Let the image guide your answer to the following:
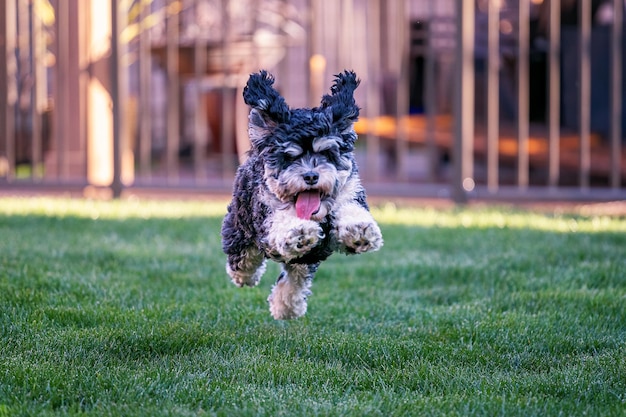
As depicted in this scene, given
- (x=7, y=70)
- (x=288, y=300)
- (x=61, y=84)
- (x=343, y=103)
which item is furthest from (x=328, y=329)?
(x=7, y=70)

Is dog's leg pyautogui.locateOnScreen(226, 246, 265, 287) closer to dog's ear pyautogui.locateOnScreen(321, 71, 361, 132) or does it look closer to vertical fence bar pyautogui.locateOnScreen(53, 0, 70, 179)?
dog's ear pyautogui.locateOnScreen(321, 71, 361, 132)

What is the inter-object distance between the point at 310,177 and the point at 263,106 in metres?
0.35

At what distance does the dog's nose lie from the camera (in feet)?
11.5

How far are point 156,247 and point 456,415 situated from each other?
11.7ft

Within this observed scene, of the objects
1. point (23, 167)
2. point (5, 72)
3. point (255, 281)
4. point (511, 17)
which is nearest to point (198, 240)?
point (255, 281)

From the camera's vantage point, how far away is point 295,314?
411cm

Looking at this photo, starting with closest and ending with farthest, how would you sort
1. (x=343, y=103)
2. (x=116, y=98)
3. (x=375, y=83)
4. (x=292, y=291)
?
(x=343, y=103) → (x=292, y=291) → (x=116, y=98) → (x=375, y=83)

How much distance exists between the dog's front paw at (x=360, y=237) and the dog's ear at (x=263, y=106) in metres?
0.49

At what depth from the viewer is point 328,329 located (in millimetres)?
4191

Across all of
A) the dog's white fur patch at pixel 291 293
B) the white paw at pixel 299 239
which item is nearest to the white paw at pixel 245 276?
the dog's white fur patch at pixel 291 293

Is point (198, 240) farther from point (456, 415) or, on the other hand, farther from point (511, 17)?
point (511, 17)

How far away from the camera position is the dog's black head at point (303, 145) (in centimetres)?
356

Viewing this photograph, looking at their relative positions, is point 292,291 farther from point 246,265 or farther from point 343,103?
point 343,103

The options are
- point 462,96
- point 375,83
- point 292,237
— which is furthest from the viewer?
point 375,83
